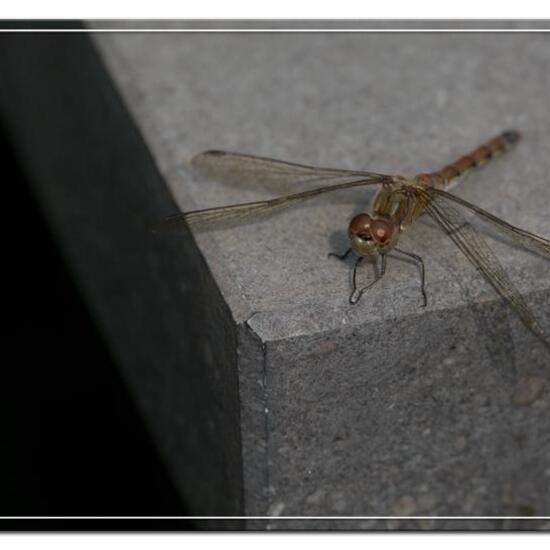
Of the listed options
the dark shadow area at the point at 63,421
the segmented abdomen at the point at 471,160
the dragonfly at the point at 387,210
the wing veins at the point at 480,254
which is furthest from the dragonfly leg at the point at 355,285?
the dark shadow area at the point at 63,421

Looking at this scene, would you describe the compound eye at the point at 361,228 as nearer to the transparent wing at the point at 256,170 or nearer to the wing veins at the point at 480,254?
the wing veins at the point at 480,254

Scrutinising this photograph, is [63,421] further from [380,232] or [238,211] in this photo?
[380,232]

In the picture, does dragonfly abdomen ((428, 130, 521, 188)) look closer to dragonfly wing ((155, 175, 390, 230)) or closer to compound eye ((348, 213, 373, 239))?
dragonfly wing ((155, 175, 390, 230))

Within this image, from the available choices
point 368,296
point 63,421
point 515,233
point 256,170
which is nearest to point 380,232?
point 368,296

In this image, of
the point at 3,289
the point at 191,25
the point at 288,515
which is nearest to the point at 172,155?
the point at 191,25

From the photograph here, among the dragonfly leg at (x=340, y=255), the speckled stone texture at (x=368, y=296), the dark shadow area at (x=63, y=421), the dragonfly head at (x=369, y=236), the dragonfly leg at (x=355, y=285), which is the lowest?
the dark shadow area at (x=63, y=421)

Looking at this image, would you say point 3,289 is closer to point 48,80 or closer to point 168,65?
point 48,80

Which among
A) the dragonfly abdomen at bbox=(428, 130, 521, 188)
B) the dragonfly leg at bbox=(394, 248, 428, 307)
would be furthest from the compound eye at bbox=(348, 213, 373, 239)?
the dragonfly abdomen at bbox=(428, 130, 521, 188)
